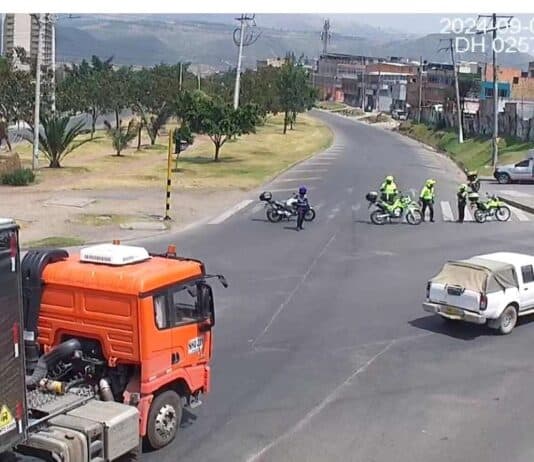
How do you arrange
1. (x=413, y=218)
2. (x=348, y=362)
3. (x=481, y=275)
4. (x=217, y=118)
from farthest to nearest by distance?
(x=217, y=118) → (x=413, y=218) → (x=481, y=275) → (x=348, y=362)

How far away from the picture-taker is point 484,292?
1526 cm

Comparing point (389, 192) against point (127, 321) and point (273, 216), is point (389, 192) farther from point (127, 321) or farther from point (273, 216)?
point (127, 321)

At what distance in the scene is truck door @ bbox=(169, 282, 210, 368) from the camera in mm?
9977

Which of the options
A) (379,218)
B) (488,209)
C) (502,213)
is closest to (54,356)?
(379,218)

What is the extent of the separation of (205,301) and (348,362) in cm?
407

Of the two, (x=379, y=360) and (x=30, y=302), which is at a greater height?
(x=30, y=302)

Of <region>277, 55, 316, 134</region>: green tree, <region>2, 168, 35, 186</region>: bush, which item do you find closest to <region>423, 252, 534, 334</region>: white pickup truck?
<region>2, 168, 35, 186</region>: bush

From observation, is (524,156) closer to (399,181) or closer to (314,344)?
(399,181)

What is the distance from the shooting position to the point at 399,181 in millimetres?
43594

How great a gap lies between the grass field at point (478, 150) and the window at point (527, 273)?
1394 inches

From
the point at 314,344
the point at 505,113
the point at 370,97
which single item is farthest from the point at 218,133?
the point at 370,97

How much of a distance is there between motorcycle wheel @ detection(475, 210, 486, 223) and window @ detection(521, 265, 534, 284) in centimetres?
1387

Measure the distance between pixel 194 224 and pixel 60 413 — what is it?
1939 centimetres

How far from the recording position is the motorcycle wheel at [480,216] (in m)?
30.0
